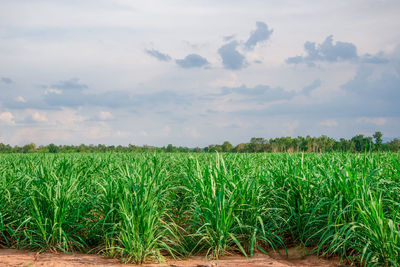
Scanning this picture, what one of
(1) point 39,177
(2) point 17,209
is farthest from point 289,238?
(2) point 17,209

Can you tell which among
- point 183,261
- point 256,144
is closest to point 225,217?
point 183,261

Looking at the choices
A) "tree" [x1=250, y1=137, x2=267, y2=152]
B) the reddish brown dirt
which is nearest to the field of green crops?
the reddish brown dirt

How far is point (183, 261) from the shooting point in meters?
3.81

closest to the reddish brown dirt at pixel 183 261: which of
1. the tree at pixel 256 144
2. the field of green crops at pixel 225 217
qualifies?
the field of green crops at pixel 225 217

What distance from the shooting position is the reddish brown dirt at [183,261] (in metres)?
3.63

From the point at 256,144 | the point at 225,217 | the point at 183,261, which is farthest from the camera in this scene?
the point at 256,144

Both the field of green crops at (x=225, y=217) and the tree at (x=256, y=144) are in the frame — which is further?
the tree at (x=256, y=144)

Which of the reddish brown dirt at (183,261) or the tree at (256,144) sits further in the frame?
the tree at (256,144)

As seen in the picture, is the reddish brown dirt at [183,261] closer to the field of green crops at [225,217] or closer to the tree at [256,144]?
the field of green crops at [225,217]

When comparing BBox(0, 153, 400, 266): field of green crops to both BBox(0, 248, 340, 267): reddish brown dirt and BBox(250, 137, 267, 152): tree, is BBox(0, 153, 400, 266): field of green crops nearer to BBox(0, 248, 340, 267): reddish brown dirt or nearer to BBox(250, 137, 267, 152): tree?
BBox(0, 248, 340, 267): reddish brown dirt

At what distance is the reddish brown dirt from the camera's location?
3.63 metres

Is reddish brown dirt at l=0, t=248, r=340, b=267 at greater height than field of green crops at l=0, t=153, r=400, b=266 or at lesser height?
lesser

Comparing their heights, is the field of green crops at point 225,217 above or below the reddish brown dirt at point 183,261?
above

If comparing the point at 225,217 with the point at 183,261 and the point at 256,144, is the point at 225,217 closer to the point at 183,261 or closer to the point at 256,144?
the point at 183,261
